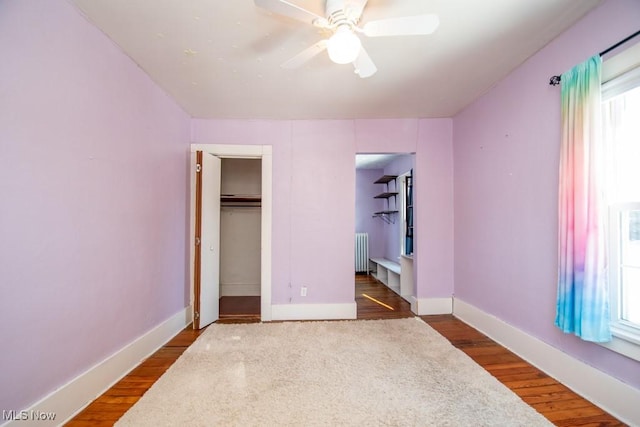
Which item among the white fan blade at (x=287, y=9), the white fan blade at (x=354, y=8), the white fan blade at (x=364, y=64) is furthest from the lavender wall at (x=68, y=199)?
the white fan blade at (x=364, y=64)

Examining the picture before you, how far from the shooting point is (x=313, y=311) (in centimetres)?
336

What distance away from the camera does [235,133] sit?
340cm

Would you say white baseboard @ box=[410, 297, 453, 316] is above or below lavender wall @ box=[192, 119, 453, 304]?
below

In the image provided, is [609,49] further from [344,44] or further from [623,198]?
[344,44]

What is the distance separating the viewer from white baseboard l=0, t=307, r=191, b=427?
1.48 m

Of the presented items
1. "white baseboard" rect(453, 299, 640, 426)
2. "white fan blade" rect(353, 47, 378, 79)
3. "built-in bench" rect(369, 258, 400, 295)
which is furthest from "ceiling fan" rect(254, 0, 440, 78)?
"built-in bench" rect(369, 258, 400, 295)

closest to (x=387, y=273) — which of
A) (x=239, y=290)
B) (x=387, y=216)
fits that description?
(x=387, y=216)

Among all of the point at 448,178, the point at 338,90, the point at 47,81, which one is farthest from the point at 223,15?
the point at 448,178

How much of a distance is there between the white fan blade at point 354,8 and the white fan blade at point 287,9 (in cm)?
18

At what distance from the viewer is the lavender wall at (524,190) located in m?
1.75

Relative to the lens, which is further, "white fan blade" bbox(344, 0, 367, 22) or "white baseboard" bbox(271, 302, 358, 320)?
"white baseboard" bbox(271, 302, 358, 320)

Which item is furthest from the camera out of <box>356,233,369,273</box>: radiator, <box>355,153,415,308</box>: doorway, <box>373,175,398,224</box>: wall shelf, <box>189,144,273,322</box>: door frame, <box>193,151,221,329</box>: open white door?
<box>356,233,369,273</box>: radiator

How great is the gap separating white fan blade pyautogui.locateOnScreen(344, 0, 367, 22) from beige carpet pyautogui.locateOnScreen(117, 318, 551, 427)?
7.74 feet

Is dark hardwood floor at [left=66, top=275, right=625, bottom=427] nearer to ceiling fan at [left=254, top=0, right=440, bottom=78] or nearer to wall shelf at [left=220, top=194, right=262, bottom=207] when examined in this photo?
wall shelf at [left=220, top=194, right=262, bottom=207]
